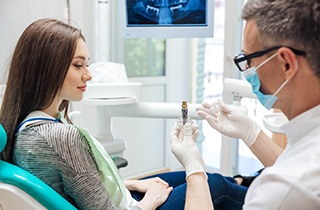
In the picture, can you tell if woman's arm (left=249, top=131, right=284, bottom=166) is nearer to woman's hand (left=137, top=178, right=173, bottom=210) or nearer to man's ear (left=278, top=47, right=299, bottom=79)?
woman's hand (left=137, top=178, right=173, bottom=210)

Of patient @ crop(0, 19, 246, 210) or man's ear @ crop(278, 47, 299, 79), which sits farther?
patient @ crop(0, 19, 246, 210)

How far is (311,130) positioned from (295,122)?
4cm

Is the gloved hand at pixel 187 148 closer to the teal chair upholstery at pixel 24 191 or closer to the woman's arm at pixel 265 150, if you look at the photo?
the woman's arm at pixel 265 150

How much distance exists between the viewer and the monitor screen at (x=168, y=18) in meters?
2.11

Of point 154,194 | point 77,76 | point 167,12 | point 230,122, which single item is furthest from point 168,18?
point 154,194

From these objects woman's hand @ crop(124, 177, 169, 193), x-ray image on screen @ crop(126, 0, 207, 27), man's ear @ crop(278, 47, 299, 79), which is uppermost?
x-ray image on screen @ crop(126, 0, 207, 27)

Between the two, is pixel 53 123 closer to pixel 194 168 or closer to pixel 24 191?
pixel 24 191

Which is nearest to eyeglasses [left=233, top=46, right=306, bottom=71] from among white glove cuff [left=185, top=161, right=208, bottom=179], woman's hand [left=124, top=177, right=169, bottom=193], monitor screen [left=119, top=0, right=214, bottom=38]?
white glove cuff [left=185, top=161, right=208, bottom=179]

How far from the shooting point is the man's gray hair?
860mm

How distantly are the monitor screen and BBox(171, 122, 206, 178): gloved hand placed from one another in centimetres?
75

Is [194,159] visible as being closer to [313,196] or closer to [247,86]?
[313,196]

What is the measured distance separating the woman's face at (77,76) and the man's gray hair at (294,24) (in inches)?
27.2

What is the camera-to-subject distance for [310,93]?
920mm

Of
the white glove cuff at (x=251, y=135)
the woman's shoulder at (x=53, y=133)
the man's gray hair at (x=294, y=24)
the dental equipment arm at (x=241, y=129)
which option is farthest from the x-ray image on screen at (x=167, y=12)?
the man's gray hair at (x=294, y=24)
